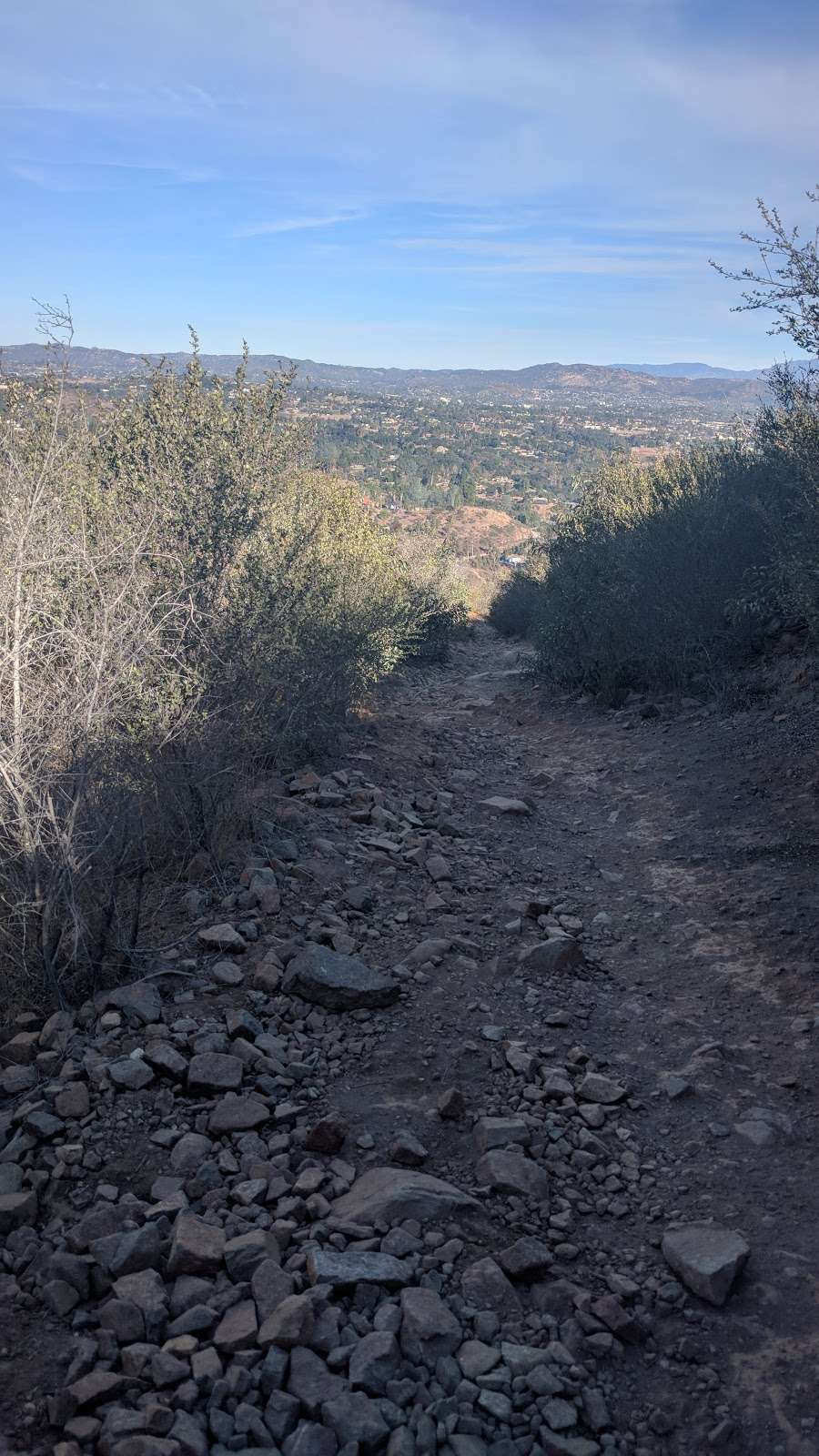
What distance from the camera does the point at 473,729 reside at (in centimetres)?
1143

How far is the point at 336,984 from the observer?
4.32 meters

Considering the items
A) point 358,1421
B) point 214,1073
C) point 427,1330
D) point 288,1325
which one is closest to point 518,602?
point 214,1073

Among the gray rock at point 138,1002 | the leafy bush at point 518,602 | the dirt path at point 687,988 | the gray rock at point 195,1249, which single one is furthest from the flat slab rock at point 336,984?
the leafy bush at point 518,602

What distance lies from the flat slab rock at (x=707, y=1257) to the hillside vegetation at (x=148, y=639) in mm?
2472

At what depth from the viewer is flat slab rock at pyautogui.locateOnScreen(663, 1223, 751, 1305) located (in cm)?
278

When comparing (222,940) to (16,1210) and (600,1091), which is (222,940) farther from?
(600,1091)

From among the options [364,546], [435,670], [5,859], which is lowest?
[435,670]

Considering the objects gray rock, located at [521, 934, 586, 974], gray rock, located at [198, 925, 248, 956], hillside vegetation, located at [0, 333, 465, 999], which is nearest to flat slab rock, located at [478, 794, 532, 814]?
hillside vegetation, located at [0, 333, 465, 999]

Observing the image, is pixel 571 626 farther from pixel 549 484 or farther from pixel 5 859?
pixel 549 484

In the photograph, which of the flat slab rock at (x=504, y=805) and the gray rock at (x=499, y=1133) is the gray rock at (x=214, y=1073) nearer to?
the gray rock at (x=499, y=1133)

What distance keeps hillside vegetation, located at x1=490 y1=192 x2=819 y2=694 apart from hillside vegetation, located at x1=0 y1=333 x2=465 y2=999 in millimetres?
2656

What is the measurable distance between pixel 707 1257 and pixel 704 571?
879cm

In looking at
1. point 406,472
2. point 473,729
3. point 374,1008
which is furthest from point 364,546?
point 406,472

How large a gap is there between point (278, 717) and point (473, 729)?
4205 mm
